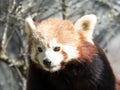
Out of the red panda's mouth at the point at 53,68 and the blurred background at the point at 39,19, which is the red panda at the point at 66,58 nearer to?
the red panda's mouth at the point at 53,68

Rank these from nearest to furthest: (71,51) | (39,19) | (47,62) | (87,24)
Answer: (47,62), (71,51), (87,24), (39,19)

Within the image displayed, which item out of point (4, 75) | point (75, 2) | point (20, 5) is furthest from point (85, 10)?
point (4, 75)

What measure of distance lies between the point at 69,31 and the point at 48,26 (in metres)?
0.16

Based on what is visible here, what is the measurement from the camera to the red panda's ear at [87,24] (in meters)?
3.93

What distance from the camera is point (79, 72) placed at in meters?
3.96

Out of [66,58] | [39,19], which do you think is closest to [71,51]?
[66,58]

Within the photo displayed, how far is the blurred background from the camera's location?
20.5 feet

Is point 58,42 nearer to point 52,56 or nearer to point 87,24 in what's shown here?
point 52,56

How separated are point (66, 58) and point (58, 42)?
0.13m

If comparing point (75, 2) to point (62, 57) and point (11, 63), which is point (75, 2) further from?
point (62, 57)

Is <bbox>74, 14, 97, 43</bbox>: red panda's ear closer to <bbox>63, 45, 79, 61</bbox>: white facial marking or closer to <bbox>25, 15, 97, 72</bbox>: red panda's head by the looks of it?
<bbox>25, 15, 97, 72</bbox>: red panda's head

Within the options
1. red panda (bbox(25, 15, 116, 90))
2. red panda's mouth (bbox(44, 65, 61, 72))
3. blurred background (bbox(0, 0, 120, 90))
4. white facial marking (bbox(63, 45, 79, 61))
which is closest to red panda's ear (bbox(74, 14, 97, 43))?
red panda (bbox(25, 15, 116, 90))

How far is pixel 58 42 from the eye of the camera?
3785mm

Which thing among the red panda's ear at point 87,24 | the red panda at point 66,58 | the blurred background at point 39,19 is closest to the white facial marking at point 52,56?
the red panda at point 66,58
